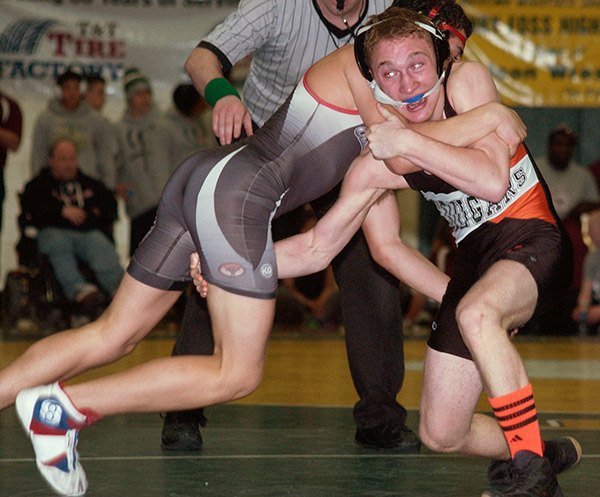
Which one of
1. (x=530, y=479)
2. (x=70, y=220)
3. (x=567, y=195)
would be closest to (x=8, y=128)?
(x=70, y=220)

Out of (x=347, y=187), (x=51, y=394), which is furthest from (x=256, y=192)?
→ (x=51, y=394)

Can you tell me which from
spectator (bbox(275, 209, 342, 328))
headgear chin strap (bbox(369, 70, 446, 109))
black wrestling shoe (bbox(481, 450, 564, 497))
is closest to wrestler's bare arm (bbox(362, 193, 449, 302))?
headgear chin strap (bbox(369, 70, 446, 109))

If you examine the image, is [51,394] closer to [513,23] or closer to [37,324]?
[37,324]

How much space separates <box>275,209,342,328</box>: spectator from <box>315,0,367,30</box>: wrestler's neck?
4758 mm

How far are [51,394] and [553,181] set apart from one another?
6440 mm

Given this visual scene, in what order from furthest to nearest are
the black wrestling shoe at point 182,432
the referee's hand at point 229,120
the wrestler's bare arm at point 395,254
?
the black wrestling shoe at point 182,432 → the wrestler's bare arm at point 395,254 → the referee's hand at point 229,120

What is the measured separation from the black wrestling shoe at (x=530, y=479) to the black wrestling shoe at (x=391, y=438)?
1.10 m

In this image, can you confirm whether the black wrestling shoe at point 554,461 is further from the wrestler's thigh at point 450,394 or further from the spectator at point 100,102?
the spectator at point 100,102

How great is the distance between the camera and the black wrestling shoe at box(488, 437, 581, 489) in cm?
381

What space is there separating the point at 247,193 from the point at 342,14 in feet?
3.89

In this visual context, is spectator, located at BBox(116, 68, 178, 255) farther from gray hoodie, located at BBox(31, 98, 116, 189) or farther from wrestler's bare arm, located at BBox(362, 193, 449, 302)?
wrestler's bare arm, located at BBox(362, 193, 449, 302)

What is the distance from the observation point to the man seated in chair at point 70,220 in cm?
891

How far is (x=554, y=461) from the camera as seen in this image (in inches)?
149

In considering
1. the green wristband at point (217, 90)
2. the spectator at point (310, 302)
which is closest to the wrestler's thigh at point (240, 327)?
the green wristband at point (217, 90)
